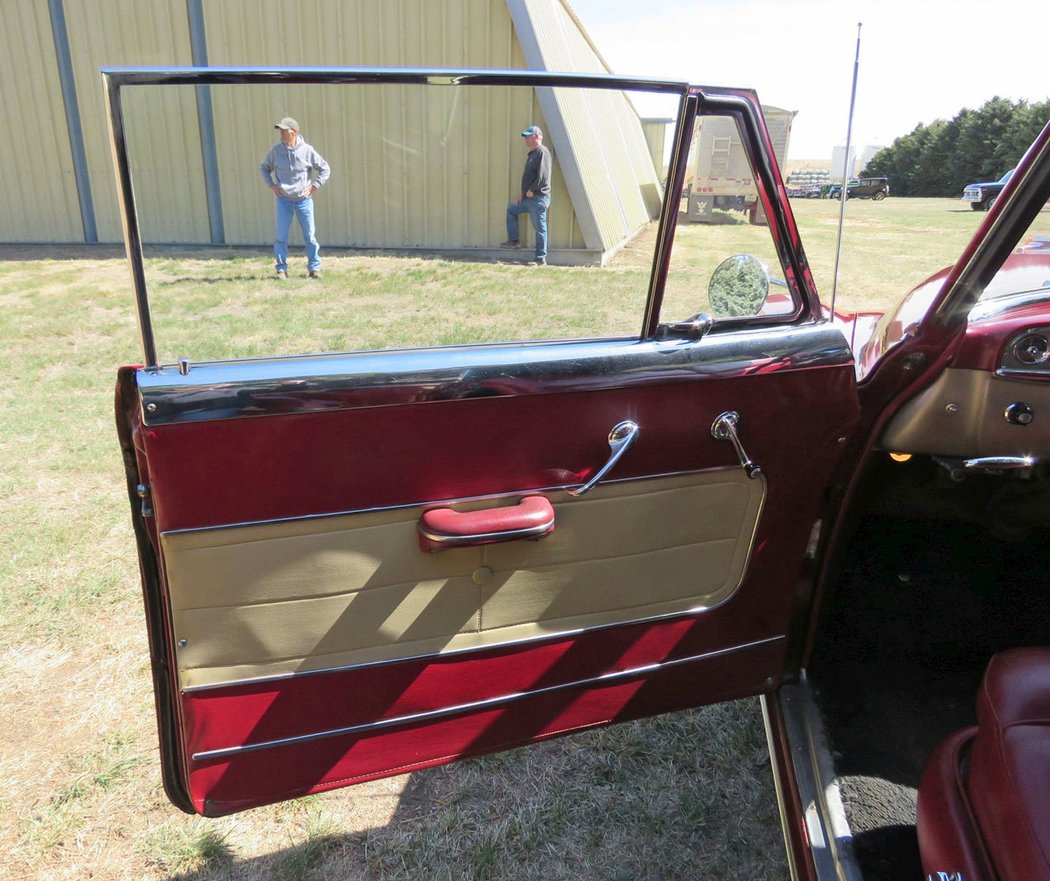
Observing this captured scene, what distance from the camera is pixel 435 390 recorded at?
1330mm

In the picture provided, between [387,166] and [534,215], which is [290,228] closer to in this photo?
[387,166]

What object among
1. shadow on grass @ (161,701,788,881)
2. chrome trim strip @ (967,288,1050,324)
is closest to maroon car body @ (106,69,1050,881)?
chrome trim strip @ (967,288,1050,324)

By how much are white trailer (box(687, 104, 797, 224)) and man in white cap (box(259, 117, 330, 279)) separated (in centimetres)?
67

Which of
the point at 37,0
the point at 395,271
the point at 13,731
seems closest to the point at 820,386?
the point at 395,271

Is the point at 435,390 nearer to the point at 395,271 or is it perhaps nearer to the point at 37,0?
the point at 395,271

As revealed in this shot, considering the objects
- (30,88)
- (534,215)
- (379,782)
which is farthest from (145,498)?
(30,88)

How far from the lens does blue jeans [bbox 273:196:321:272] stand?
1413mm

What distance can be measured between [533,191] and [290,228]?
486 millimetres

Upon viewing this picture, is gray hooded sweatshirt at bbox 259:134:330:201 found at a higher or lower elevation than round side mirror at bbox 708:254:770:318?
higher

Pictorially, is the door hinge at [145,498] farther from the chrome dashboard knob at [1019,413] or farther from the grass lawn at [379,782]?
the chrome dashboard knob at [1019,413]

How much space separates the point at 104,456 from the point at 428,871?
3220 millimetres

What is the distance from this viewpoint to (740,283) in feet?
5.20

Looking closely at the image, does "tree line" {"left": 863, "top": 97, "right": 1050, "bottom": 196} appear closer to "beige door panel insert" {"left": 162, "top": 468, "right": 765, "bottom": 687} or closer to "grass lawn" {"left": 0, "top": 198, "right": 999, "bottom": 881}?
"grass lawn" {"left": 0, "top": 198, "right": 999, "bottom": 881}

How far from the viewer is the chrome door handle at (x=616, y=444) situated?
4.73ft
